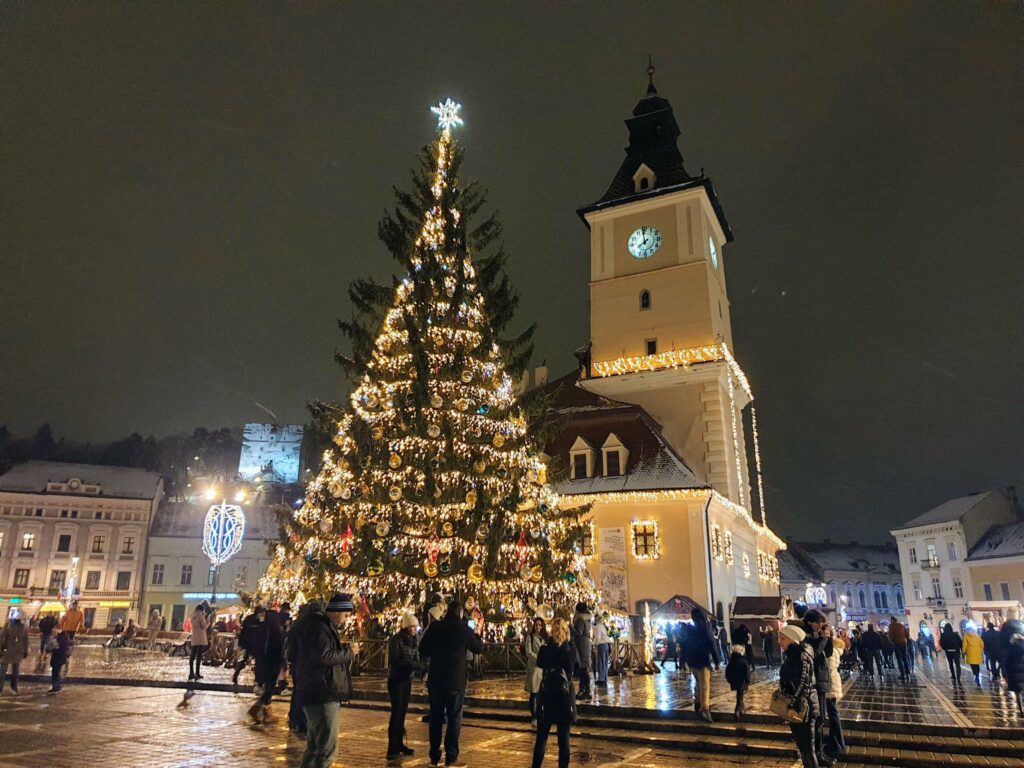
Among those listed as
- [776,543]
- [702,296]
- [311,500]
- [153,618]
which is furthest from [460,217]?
[776,543]

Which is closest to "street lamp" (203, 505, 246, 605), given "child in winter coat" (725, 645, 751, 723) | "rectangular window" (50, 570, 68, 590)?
"child in winter coat" (725, 645, 751, 723)

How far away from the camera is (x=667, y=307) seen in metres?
35.0

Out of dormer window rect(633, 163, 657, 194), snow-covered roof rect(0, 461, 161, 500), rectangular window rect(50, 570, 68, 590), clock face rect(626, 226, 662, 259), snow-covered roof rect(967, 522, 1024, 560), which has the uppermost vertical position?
dormer window rect(633, 163, 657, 194)

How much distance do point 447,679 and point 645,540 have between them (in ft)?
68.5

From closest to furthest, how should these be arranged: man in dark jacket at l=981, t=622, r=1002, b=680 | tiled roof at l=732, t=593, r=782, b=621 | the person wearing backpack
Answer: the person wearing backpack → man in dark jacket at l=981, t=622, r=1002, b=680 → tiled roof at l=732, t=593, r=782, b=621

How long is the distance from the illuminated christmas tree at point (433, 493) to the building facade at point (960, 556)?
46877mm

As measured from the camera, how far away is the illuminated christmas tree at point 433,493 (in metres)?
15.6

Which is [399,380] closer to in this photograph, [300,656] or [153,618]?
[300,656]

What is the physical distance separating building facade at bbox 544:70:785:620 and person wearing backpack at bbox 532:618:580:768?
63.8 feet

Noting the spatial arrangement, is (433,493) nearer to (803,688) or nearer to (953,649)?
(803,688)

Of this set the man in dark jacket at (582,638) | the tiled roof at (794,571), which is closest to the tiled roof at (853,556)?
the tiled roof at (794,571)

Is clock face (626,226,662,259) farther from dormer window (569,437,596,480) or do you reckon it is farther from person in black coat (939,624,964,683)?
person in black coat (939,624,964,683)

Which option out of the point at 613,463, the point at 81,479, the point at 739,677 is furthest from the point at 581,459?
the point at 81,479

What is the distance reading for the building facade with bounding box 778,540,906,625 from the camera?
264 ft
